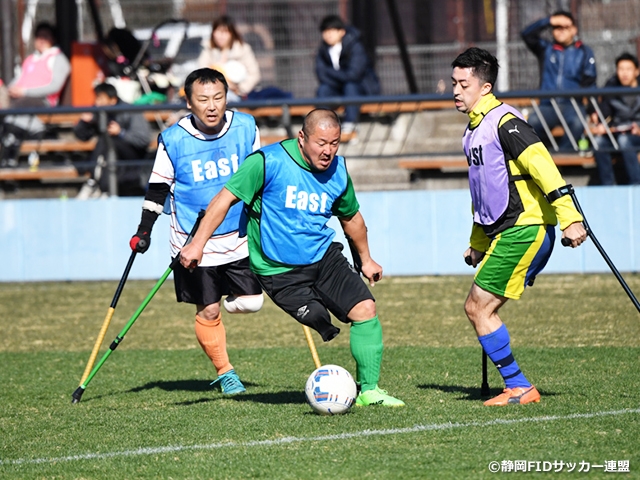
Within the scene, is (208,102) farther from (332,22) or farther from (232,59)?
(232,59)

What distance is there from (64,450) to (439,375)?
114 inches

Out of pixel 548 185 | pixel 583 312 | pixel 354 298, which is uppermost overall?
pixel 548 185

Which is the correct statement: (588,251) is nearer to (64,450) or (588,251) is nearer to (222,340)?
(222,340)

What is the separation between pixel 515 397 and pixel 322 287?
4.27ft

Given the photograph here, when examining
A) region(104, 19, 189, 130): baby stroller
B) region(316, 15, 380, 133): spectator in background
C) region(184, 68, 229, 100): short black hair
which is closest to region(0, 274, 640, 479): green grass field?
region(184, 68, 229, 100): short black hair

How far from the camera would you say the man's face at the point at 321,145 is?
6289mm

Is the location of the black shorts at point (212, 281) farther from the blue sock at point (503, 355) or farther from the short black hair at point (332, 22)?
the short black hair at point (332, 22)

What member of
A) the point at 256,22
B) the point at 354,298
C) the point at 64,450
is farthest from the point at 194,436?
the point at 256,22

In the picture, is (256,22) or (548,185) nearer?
(548,185)

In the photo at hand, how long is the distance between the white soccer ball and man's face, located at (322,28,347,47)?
30.8 feet

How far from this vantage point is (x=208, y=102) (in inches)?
285

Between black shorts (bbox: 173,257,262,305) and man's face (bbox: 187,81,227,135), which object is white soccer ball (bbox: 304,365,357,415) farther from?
man's face (bbox: 187,81,227,135)

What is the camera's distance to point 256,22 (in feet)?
57.1

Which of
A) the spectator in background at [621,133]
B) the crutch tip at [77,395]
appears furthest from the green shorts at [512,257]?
the spectator in background at [621,133]
